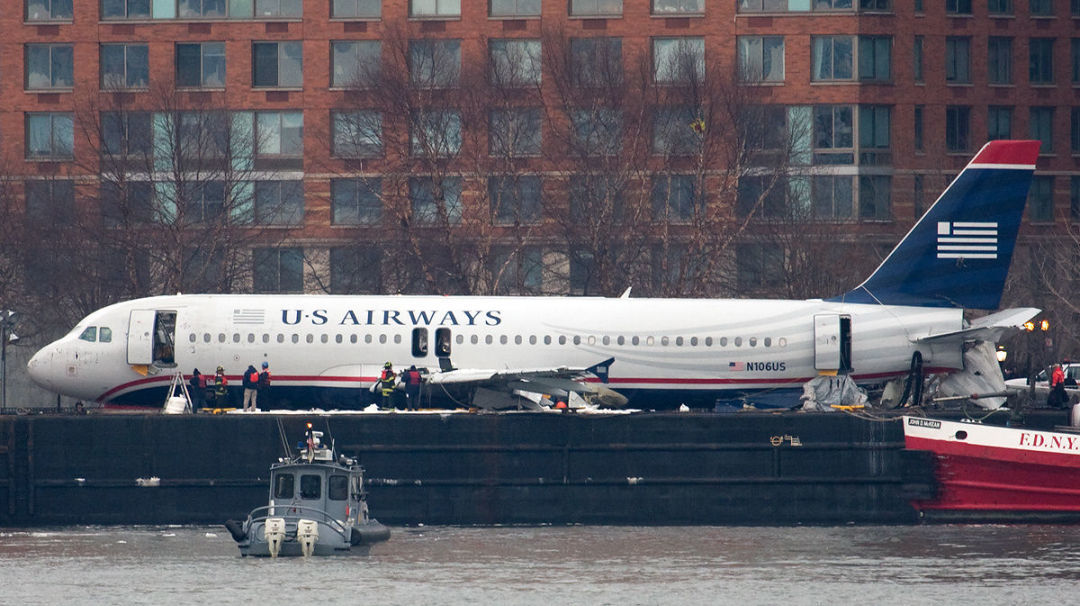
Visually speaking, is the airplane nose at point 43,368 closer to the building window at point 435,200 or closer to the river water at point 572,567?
the river water at point 572,567

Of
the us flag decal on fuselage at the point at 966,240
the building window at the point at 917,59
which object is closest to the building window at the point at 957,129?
the building window at the point at 917,59

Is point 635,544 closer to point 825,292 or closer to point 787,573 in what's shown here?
point 787,573

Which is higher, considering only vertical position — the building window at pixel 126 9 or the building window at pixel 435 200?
the building window at pixel 126 9

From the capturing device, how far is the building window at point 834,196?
9175 centimetres

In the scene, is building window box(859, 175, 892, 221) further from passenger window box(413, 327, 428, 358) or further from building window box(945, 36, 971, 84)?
passenger window box(413, 327, 428, 358)

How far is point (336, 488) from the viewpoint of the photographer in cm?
4447

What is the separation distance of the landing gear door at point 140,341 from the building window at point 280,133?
1652 inches

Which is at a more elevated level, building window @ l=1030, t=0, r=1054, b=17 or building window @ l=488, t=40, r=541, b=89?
building window @ l=1030, t=0, r=1054, b=17

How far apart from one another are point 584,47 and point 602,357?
99.1 feet

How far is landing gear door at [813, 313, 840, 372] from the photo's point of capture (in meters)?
54.1

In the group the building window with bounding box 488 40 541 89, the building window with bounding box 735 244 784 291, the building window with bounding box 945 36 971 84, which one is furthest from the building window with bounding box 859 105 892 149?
the building window with bounding box 488 40 541 89

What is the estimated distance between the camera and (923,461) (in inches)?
1971

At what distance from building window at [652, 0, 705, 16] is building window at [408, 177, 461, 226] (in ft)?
69.0

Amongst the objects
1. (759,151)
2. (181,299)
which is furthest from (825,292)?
(181,299)
